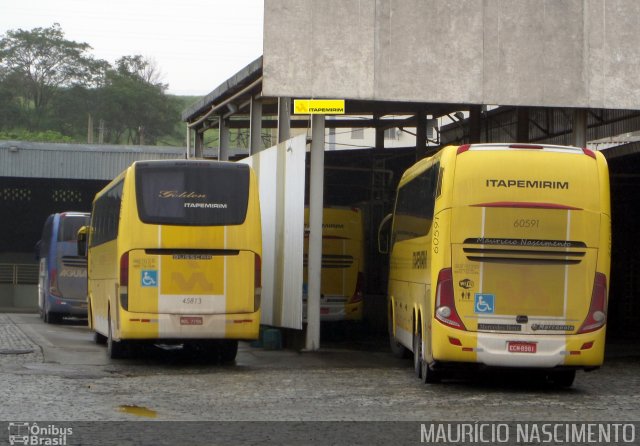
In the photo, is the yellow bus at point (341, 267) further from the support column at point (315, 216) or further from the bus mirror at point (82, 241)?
the support column at point (315, 216)

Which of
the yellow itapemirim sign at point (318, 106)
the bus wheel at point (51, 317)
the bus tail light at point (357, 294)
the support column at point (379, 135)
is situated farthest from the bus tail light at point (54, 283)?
the yellow itapemirim sign at point (318, 106)

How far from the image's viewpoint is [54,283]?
32.9 metres

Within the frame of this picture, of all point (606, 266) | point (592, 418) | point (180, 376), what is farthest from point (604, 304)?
point (180, 376)

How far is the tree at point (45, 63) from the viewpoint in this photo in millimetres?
102812

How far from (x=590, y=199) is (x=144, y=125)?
90.0 meters

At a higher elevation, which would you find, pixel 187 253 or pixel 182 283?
pixel 187 253

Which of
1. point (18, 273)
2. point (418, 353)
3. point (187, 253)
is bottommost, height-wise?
point (18, 273)

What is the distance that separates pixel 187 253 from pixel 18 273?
135 ft

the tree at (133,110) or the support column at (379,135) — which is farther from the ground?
the tree at (133,110)

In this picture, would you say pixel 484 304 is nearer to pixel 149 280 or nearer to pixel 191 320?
pixel 191 320

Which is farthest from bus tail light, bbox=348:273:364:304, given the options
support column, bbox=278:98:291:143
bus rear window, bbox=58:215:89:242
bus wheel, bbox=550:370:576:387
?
bus wheel, bbox=550:370:576:387

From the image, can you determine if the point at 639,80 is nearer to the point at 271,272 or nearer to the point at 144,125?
the point at 271,272

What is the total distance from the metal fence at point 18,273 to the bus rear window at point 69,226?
2509 cm
